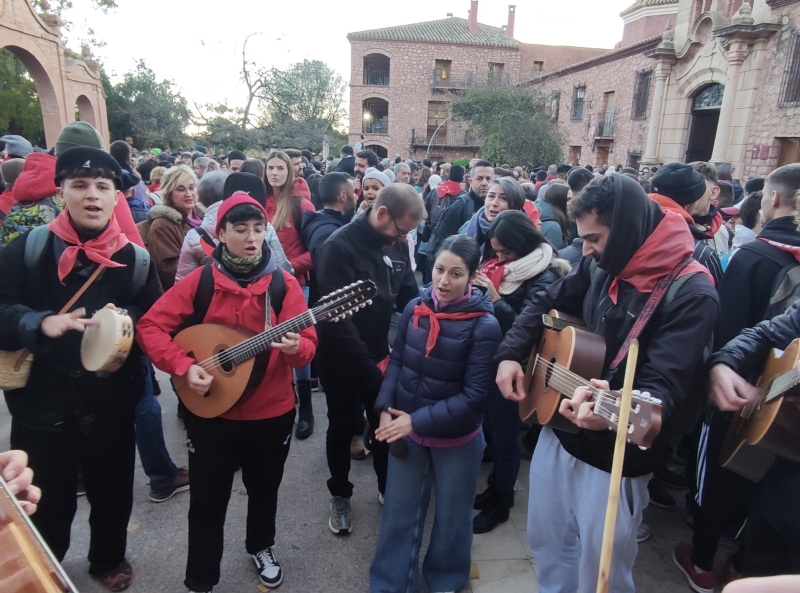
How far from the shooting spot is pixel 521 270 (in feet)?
10.3

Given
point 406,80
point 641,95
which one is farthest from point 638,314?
point 406,80

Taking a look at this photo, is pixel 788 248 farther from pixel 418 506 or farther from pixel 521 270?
pixel 418 506

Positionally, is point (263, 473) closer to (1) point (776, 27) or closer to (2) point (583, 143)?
(1) point (776, 27)

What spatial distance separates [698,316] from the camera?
1.79 m

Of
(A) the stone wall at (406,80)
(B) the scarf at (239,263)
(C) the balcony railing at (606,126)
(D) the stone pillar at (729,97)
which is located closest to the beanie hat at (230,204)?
(B) the scarf at (239,263)

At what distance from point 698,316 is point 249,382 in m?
1.91

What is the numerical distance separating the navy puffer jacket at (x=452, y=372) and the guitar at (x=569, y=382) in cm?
22

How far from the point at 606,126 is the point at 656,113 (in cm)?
531

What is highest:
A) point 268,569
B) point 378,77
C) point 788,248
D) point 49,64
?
point 378,77

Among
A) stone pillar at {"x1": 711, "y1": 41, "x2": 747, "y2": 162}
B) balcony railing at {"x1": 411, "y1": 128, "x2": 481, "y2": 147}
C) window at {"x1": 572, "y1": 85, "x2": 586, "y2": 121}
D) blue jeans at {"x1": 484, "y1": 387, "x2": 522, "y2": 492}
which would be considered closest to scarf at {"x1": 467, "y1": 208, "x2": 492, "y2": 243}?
blue jeans at {"x1": 484, "y1": 387, "x2": 522, "y2": 492}

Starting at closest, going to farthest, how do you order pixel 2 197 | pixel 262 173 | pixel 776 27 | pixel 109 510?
pixel 109 510 < pixel 2 197 < pixel 262 173 < pixel 776 27

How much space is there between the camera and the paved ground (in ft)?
9.11

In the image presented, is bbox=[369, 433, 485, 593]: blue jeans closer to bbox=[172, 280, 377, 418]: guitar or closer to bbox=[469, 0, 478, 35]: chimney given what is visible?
bbox=[172, 280, 377, 418]: guitar

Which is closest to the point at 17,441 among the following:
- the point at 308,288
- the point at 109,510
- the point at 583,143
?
the point at 109,510
